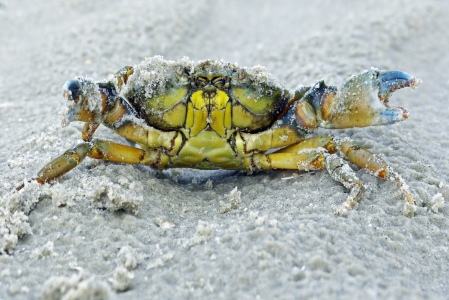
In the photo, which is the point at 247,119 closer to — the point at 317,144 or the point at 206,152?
the point at 206,152

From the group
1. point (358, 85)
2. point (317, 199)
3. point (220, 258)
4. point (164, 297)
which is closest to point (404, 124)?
point (358, 85)

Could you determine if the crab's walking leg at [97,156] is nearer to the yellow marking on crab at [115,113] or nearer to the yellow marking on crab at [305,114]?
the yellow marking on crab at [115,113]

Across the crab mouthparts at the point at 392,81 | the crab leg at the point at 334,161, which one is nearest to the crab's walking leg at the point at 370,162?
the crab leg at the point at 334,161

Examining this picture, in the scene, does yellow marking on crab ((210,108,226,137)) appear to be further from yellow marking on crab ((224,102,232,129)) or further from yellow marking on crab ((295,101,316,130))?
yellow marking on crab ((295,101,316,130))

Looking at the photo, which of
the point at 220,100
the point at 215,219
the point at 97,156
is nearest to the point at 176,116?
the point at 220,100

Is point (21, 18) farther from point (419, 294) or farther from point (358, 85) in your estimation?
point (419, 294)
